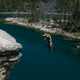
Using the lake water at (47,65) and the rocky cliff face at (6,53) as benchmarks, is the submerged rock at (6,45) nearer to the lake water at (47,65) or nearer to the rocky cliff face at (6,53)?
the rocky cliff face at (6,53)

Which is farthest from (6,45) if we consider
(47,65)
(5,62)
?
(47,65)

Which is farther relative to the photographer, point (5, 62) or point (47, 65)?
point (47, 65)

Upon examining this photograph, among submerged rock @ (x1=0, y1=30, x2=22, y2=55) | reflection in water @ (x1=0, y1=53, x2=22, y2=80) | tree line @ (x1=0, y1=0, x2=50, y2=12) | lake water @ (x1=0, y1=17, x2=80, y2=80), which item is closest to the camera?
submerged rock @ (x1=0, y1=30, x2=22, y2=55)

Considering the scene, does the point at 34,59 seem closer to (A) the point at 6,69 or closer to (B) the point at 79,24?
(A) the point at 6,69

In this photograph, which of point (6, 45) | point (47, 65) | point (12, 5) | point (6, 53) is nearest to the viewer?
point (6, 45)

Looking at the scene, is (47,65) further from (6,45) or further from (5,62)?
(6,45)

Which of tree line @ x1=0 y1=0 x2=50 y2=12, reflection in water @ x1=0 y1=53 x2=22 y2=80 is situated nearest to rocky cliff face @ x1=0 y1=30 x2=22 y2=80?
reflection in water @ x1=0 y1=53 x2=22 y2=80

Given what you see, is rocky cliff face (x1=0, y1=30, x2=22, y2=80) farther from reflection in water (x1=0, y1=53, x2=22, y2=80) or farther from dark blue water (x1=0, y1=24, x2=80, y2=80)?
dark blue water (x1=0, y1=24, x2=80, y2=80)

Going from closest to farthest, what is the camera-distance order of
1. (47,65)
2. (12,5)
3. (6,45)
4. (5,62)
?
1. (6,45)
2. (5,62)
3. (47,65)
4. (12,5)

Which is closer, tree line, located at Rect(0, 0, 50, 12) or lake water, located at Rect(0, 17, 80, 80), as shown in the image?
lake water, located at Rect(0, 17, 80, 80)

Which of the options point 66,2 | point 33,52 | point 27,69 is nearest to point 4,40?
point 27,69

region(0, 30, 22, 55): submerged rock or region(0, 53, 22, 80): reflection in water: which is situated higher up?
region(0, 30, 22, 55): submerged rock
